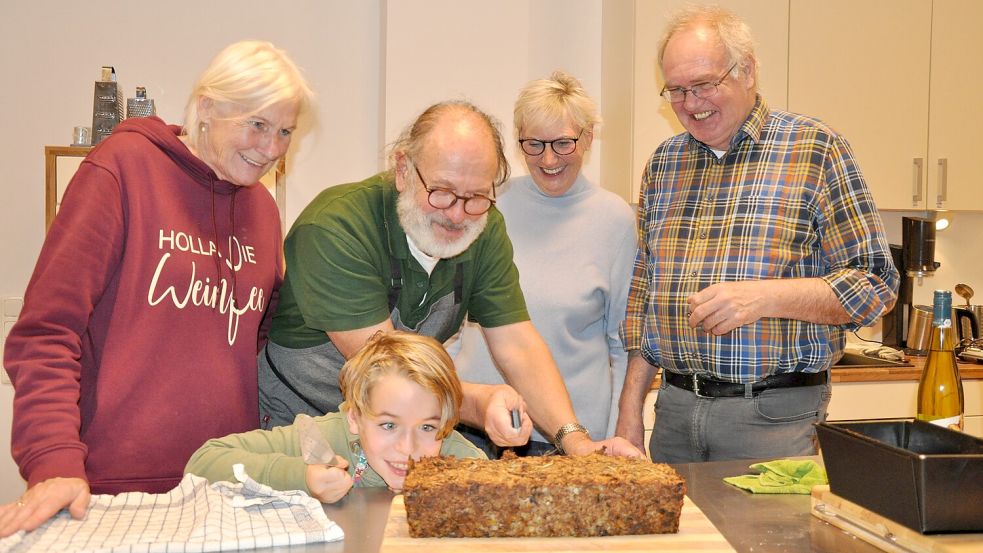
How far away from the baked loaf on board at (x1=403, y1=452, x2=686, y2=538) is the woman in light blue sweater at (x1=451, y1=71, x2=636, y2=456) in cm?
110

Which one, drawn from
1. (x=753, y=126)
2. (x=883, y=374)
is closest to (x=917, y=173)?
(x=883, y=374)

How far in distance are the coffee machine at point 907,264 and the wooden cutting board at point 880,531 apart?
2.42 m

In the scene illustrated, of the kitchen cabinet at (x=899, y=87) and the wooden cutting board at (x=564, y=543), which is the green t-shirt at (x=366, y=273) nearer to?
the wooden cutting board at (x=564, y=543)

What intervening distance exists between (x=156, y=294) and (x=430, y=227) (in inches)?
18.1

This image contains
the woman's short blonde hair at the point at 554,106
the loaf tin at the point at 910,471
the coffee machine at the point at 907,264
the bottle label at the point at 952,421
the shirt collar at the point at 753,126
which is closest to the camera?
the loaf tin at the point at 910,471

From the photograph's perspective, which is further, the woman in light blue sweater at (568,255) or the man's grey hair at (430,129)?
the woman in light blue sweater at (568,255)

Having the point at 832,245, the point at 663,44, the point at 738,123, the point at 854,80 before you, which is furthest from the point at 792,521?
the point at 854,80

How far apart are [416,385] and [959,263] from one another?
3.04 metres

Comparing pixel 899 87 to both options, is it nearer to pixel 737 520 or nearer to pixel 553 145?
pixel 553 145

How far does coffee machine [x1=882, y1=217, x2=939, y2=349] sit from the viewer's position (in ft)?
11.1

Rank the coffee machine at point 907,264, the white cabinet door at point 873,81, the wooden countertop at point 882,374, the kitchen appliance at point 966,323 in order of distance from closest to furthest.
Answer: the wooden countertop at point 882,374 → the white cabinet door at point 873,81 → the kitchen appliance at point 966,323 → the coffee machine at point 907,264

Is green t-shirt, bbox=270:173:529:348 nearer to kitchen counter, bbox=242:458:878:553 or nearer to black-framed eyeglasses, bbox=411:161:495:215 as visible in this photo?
black-framed eyeglasses, bbox=411:161:495:215

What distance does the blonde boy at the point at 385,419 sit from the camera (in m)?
1.36

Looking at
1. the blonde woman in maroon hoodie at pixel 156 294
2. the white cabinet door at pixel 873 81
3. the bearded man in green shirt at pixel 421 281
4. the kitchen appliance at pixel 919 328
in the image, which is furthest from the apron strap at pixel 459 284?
the kitchen appliance at pixel 919 328
